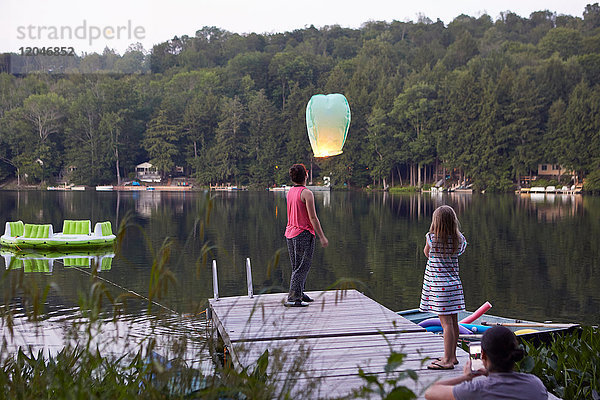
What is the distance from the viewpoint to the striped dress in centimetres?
467

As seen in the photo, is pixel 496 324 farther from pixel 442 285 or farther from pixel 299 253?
→ pixel 442 285

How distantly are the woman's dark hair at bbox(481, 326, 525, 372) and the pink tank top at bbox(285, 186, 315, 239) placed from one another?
11.4 ft

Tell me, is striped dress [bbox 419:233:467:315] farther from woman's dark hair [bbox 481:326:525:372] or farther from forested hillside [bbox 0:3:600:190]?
forested hillside [bbox 0:3:600:190]

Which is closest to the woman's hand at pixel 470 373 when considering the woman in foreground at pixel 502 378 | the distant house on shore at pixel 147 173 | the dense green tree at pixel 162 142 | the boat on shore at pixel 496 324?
the woman in foreground at pixel 502 378

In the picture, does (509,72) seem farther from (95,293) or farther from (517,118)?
(95,293)

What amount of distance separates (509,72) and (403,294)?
56.0 m

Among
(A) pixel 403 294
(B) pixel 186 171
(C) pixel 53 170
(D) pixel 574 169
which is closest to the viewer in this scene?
(A) pixel 403 294

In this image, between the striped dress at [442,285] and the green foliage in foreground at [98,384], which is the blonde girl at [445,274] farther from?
the green foliage in foreground at [98,384]

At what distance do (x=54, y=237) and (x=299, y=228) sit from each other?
1344cm

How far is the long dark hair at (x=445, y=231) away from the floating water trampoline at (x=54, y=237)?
48.5 feet

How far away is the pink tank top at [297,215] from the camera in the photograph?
6387 millimetres

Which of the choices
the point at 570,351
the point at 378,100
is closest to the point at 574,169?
the point at 378,100

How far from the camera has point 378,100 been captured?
226ft

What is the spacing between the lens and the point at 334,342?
528 centimetres
